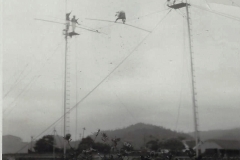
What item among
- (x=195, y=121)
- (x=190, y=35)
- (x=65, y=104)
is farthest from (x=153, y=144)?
(x=190, y=35)

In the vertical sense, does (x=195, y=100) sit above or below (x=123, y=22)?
below

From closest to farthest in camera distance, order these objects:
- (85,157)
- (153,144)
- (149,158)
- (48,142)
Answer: (149,158)
(85,157)
(153,144)
(48,142)

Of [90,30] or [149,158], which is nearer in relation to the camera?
[149,158]

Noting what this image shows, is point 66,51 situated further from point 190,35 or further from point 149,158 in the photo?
point 149,158

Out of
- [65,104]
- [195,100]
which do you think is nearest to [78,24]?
[65,104]

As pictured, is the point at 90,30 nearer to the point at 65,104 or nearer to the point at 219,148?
the point at 65,104

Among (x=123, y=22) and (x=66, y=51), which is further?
(x=66, y=51)

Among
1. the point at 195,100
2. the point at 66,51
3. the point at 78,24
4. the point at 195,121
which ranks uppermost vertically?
the point at 78,24

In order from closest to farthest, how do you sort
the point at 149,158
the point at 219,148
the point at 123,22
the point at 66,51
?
the point at 149,158
the point at 123,22
the point at 66,51
the point at 219,148

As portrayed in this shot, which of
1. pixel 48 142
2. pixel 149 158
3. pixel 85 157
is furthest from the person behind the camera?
pixel 48 142
